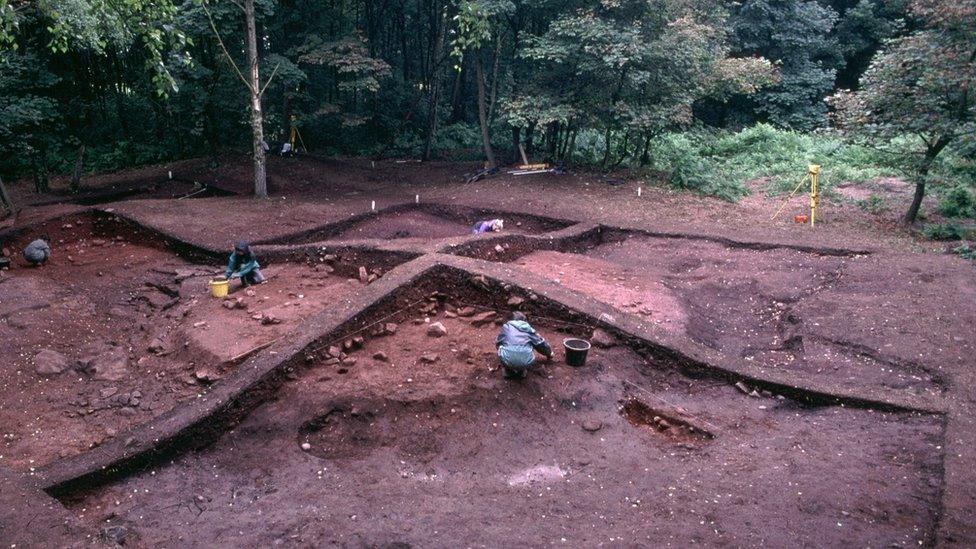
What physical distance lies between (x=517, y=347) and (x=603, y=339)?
1.36 meters

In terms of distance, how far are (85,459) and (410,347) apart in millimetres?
3331

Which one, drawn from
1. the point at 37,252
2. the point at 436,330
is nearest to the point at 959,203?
the point at 436,330

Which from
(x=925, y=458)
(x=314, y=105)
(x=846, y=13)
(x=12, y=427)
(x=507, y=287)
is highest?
(x=846, y=13)

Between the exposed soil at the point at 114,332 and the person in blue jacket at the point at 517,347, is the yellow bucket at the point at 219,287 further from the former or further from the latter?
the person in blue jacket at the point at 517,347

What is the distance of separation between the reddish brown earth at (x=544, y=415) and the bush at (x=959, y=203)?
7.41 feet

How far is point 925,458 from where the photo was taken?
5.02m

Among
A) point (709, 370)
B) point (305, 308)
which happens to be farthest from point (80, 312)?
point (709, 370)

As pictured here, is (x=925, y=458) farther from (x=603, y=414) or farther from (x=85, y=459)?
(x=85, y=459)

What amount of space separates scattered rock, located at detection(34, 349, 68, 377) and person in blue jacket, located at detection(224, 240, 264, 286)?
2219 mm

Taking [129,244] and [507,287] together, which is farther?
[129,244]

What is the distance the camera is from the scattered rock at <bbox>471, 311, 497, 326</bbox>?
25.1 ft

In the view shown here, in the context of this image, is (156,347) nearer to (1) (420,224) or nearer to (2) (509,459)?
(2) (509,459)

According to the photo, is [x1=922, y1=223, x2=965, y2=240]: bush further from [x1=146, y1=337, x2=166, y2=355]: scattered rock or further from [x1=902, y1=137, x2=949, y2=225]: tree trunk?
[x1=146, y1=337, x2=166, y2=355]: scattered rock

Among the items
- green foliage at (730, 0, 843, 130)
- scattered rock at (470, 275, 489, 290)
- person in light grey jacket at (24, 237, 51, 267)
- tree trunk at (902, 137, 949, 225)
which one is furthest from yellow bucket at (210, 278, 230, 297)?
green foliage at (730, 0, 843, 130)
